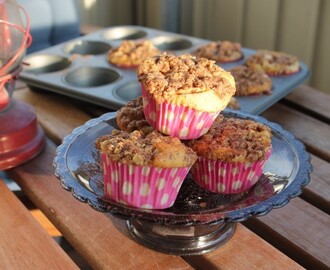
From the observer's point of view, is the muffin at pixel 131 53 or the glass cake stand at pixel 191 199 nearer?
the glass cake stand at pixel 191 199

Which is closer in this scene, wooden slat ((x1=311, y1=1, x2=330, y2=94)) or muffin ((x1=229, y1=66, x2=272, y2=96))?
muffin ((x1=229, y1=66, x2=272, y2=96))

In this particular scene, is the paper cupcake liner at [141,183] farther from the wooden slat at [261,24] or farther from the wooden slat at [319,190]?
the wooden slat at [261,24]

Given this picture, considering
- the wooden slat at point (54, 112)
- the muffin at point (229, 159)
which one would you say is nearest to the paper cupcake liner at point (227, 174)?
the muffin at point (229, 159)

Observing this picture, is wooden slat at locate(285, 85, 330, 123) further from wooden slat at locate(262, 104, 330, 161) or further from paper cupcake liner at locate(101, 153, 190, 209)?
paper cupcake liner at locate(101, 153, 190, 209)

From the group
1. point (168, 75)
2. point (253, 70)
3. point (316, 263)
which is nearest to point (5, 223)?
point (168, 75)

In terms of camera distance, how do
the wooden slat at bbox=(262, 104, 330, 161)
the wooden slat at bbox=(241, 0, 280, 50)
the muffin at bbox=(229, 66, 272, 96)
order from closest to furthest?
the wooden slat at bbox=(262, 104, 330, 161) → the muffin at bbox=(229, 66, 272, 96) → the wooden slat at bbox=(241, 0, 280, 50)

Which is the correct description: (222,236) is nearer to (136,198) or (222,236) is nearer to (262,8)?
(136,198)

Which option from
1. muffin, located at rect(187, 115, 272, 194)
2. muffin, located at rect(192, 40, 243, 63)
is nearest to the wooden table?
muffin, located at rect(187, 115, 272, 194)
